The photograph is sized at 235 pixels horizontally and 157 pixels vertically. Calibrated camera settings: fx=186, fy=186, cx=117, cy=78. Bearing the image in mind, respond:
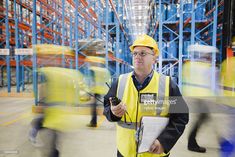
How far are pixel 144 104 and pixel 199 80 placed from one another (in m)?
2.32

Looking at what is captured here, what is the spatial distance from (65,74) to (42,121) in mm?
807

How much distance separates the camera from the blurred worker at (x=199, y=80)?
3328 mm

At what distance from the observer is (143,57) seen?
1509mm

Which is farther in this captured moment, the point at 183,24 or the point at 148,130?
the point at 183,24

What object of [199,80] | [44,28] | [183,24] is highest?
[183,24]

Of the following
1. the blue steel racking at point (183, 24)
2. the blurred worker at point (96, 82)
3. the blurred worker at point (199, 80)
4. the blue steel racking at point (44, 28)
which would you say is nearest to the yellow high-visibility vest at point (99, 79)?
the blurred worker at point (96, 82)

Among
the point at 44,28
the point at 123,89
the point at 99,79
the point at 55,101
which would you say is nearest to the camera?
the point at 123,89

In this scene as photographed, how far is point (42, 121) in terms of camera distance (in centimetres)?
273

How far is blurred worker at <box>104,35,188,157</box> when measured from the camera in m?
1.43

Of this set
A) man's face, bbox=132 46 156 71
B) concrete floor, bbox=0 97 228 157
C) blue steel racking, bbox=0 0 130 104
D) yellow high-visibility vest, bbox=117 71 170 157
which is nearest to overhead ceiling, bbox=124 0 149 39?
→ blue steel racking, bbox=0 0 130 104

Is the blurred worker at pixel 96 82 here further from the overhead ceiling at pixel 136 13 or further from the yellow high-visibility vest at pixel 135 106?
the overhead ceiling at pixel 136 13

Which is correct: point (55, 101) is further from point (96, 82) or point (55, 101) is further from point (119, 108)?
point (96, 82)

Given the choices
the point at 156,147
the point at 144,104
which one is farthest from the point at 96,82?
the point at 156,147

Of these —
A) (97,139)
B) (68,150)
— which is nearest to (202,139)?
(97,139)
